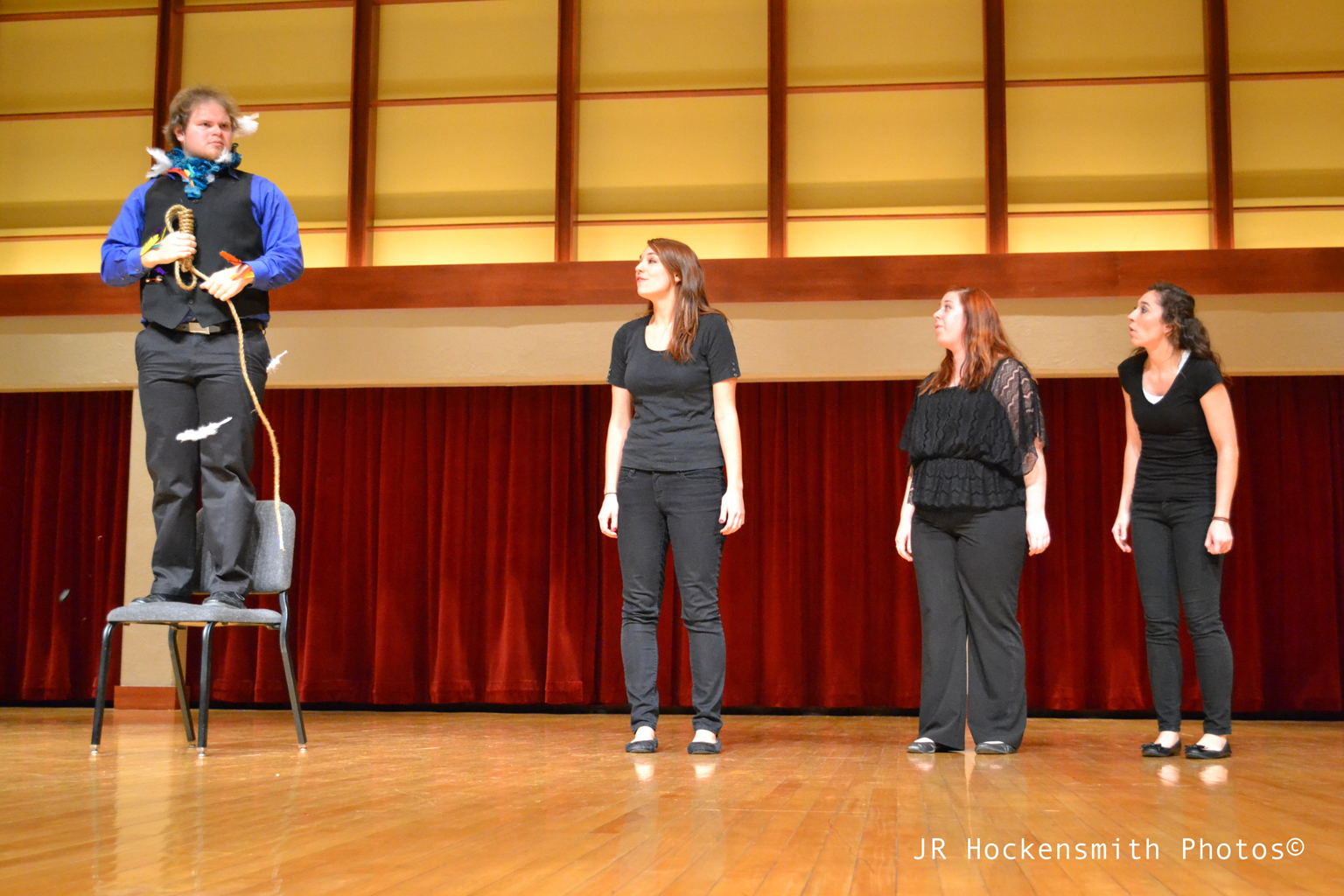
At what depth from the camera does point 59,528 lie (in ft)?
18.6

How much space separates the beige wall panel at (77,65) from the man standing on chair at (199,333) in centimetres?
305

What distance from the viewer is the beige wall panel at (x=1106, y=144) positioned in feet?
16.4

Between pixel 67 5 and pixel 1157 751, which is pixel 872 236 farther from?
pixel 67 5

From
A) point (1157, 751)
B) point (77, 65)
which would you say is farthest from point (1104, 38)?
point (77, 65)

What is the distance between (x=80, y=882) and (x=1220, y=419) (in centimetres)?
269

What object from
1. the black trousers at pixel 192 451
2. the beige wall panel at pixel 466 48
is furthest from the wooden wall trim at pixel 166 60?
the black trousers at pixel 192 451

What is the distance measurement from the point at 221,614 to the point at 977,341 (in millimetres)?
1923

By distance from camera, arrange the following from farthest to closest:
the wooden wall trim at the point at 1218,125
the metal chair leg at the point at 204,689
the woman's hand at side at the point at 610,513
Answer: the wooden wall trim at the point at 1218,125
the woman's hand at side at the point at 610,513
the metal chair leg at the point at 204,689

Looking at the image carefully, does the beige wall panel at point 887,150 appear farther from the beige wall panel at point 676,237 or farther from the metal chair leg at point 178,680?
the metal chair leg at point 178,680

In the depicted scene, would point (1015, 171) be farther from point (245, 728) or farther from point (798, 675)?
point (245, 728)

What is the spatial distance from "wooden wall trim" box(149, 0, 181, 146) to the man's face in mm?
2872

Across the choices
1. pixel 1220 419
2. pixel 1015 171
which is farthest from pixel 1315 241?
pixel 1220 419

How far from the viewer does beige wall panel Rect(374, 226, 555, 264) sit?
17.3ft

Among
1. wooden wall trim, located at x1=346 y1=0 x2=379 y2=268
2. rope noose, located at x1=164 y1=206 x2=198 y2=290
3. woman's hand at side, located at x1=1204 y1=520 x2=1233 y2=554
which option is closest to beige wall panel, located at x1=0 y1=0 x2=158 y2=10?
wooden wall trim, located at x1=346 y1=0 x2=379 y2=268
